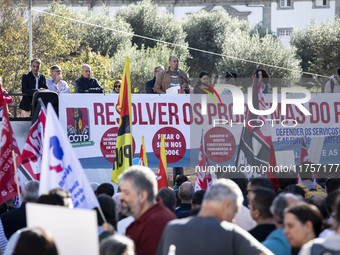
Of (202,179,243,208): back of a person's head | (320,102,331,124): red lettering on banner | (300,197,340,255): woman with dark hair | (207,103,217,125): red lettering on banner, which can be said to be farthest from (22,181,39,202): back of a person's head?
(320,102,331,124): red lettering on banner

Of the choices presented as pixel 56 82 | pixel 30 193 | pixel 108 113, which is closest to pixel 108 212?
pixel 30 193

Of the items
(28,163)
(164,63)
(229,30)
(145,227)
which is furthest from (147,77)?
(145,227)

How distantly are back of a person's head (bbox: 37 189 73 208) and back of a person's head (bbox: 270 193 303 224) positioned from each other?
1.66 metres

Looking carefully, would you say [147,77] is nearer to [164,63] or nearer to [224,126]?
[164,63]

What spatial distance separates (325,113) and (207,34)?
31585 millimetres

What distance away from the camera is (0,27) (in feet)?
77.9

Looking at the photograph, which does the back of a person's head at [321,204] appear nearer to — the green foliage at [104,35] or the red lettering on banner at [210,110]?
the red lettering on banner at [210,110]

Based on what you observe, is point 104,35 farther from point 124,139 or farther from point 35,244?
point 35,244

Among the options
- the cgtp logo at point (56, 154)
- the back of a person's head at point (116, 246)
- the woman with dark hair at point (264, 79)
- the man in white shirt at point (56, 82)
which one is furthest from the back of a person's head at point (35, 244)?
the man in white shirt at point (56, 82)

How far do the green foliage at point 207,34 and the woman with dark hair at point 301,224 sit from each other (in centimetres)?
3777

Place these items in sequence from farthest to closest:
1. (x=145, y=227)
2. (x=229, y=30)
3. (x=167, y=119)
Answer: (x=229, y=30)
(x=167, y=119)
(x=145, y=227)

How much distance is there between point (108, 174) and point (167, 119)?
1933mm

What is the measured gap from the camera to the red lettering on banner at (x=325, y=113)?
10.5m

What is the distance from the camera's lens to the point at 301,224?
10.4 feet
